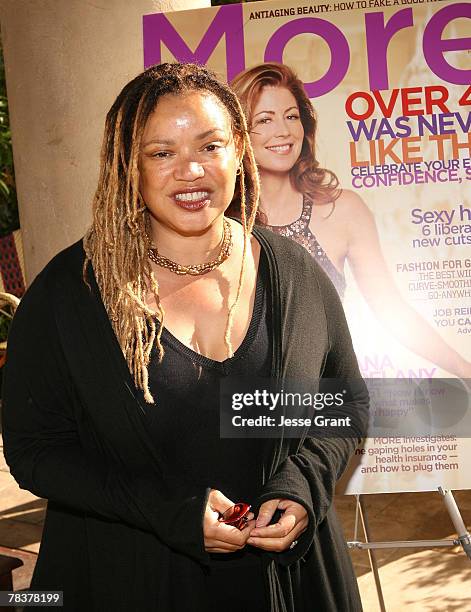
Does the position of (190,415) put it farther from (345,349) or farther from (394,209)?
(394,209)

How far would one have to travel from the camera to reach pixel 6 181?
26.1 ft

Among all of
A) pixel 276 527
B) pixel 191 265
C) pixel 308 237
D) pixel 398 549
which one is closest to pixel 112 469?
pixel 276 527

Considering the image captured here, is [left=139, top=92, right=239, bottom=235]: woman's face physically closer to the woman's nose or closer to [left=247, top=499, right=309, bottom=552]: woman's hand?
the woman's nose

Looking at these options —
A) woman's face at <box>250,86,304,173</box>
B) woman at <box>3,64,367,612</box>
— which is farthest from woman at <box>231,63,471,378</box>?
woman at <box>3,64,367,612</box>

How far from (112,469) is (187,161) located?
0.59 m

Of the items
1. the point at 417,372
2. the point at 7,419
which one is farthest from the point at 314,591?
the point at 417,372

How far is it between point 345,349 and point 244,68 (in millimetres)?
1052

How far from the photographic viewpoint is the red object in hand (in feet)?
4.81

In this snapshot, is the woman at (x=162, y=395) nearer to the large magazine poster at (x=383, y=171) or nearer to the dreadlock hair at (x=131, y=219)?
the dreadlock hair at (x=131, y=219)

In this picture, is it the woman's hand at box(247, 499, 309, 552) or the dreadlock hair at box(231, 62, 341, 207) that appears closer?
the woman's hand at box(247, 499, 309, 552)

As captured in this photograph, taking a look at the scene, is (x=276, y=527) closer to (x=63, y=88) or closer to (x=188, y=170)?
(x=188, y=170)

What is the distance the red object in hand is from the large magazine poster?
1070 millimetres

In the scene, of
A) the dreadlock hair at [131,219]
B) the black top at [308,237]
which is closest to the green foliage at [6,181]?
the black top at [308,237]

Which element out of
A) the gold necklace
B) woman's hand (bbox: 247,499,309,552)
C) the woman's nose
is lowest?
woman's hand (bbox: 247,499,309,552)
